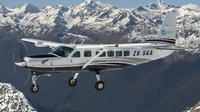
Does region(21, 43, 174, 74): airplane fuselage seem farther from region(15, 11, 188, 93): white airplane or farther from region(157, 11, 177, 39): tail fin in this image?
region(157, 11, 177, 39): tail fin

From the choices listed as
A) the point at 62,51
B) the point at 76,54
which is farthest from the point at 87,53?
the point at 62,51

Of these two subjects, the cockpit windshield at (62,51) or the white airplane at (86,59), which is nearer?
the white airplane at (86,59)

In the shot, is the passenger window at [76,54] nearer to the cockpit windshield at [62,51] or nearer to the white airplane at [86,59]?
the white airplane at [86,59]

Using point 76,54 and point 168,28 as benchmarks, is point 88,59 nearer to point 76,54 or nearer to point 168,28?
point 76,54

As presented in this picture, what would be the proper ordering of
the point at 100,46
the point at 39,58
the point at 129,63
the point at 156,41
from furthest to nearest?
the point at 156,41 < the point at 129,63 < the point at 100,46 < the point at 39,58

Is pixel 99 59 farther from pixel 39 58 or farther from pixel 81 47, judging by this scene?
pixel 39 58

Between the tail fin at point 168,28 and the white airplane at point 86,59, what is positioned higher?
the tail fin at point 168,28

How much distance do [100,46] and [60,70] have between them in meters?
6.18

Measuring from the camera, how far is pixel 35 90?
4381 centimetres

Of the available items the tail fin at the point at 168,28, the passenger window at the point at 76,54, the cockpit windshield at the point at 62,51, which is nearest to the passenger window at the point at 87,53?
the passenger window at the point at 76,54

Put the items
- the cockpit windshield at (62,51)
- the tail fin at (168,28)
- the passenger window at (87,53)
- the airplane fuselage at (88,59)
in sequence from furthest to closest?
the tail fin at (168,28), the passenger window at (87,53), the cockpit windshield at (62,51), the airplane fuselage at (88,59)

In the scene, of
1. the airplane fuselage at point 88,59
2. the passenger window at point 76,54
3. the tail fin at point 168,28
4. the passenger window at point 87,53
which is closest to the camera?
the airplane fuselage at point 88,59

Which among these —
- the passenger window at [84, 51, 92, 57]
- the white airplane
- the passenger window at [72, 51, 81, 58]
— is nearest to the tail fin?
the white airplane

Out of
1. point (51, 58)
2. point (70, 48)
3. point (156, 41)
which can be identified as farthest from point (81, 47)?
point (156, 41)
